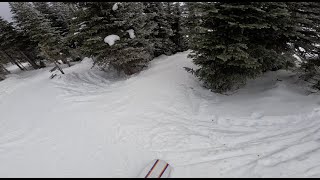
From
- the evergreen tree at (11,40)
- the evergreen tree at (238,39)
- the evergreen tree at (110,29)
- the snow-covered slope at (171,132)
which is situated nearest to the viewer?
the snow-covered slope at (171,132)

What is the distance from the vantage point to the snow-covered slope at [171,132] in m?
5.89

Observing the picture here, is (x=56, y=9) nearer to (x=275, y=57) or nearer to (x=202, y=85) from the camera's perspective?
(x=202, y=85)

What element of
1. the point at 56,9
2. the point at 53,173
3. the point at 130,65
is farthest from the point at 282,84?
the point at 56,9

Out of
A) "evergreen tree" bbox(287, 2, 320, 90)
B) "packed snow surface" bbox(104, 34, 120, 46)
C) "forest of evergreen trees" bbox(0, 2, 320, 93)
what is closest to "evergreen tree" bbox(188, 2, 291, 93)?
"forest of evergreen trees" bbox(0, 2, 320, 93)

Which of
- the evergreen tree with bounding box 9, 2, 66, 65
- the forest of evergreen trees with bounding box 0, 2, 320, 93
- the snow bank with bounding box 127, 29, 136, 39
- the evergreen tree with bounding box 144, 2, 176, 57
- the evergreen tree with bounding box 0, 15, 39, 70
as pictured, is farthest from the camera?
the evergreen tree with bounding box 0, 15, 39, 70

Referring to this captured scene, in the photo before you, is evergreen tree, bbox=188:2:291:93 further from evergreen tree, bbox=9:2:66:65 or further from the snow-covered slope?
evergreen tree, bbox=9:2:66:65

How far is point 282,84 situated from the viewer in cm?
949

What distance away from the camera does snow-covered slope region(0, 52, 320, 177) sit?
5.89 meters

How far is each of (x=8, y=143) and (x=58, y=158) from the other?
3.41m

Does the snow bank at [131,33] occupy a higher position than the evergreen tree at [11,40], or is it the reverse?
the snow bank at [131,33]

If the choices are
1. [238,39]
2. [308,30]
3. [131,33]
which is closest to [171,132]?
[238,39]

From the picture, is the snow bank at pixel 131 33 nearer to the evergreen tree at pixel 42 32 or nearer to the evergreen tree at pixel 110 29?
the evergreen tree at pixel 110 29

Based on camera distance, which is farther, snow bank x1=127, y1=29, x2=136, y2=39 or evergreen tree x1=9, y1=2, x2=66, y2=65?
evergreen tree x1=9, y1=2, x2=66, y2=65

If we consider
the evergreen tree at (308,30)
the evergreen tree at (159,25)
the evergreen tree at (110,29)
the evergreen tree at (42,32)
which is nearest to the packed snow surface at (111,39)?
the evergreen tree at (110,29)
